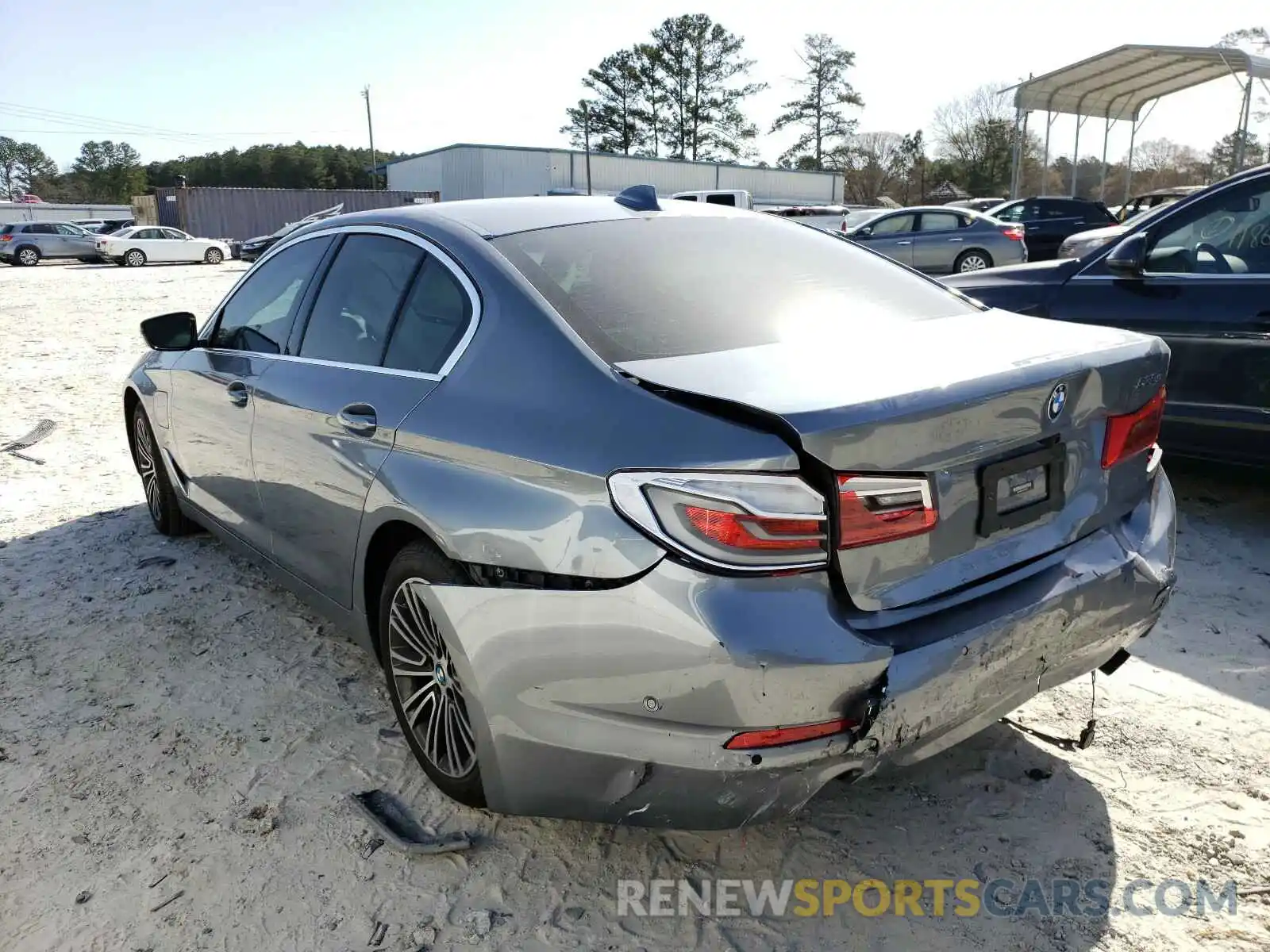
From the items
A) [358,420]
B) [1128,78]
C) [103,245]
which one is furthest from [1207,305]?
[103,245]

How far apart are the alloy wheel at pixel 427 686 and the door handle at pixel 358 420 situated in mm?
452

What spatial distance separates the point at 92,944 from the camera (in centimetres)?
216

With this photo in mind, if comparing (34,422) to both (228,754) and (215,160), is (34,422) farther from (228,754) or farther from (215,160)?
(215,160)

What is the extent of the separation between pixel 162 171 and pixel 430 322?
9570 centimetres

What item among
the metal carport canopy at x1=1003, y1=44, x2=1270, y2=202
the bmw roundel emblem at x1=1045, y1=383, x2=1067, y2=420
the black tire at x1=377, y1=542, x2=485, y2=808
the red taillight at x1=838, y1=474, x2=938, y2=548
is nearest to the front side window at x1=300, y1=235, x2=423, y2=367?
the black tire at x1=377, y1=542, x2=485, y2=808

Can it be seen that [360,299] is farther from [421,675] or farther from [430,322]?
[421,675]

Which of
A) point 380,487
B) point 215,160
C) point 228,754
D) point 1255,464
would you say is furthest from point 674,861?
point 215,160

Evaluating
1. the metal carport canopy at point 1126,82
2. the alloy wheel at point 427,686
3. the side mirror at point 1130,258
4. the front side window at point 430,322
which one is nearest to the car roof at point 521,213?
the front side window at point 430,322

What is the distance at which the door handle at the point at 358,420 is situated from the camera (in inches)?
103

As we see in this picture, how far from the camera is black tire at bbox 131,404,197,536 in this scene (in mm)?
4637

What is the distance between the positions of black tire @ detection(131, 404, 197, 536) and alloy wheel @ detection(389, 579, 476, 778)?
2477 millimetres

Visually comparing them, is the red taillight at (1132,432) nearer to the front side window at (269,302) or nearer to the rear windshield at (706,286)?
the rear windshield at (706,286)

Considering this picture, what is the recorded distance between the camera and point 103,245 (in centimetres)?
3002

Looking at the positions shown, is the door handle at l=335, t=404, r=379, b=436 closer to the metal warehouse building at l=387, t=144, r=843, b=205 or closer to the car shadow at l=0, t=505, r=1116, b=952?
the car shadow at l=0, t=505, r=1116, b=952
